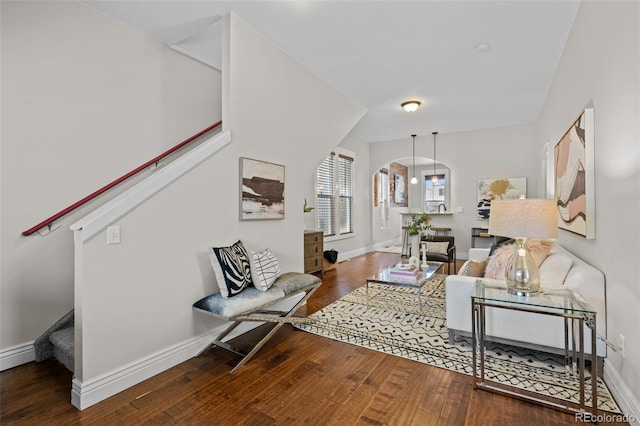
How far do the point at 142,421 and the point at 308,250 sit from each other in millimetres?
3567

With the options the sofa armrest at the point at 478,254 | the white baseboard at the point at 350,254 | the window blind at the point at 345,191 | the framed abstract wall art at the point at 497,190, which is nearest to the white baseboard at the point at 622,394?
the sofa armrest at the point at 478,254

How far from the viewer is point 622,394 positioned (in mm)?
1827

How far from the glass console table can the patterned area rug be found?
87mm

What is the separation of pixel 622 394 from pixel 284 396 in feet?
6.66

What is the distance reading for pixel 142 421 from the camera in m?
1.81

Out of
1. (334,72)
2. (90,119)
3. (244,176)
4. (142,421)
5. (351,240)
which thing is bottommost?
(142,421)

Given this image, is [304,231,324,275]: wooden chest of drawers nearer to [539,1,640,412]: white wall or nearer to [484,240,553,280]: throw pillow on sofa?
[484,240,553,280]: throw pillow on sofa

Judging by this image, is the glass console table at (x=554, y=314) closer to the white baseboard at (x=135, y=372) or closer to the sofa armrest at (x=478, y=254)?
the white baseboard at (x=135, y=372)

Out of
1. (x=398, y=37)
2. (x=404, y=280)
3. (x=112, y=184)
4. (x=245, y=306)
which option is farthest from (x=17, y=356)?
(x=398, y=37)

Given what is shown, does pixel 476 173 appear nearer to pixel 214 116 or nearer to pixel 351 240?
pixel 351 240

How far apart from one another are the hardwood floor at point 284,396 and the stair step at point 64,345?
0.15 meters

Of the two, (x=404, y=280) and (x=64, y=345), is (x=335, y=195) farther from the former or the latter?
(x=64, y=345)

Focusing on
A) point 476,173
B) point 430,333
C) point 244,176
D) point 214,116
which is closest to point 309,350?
point 430,333

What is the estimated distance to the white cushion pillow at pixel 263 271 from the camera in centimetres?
279
